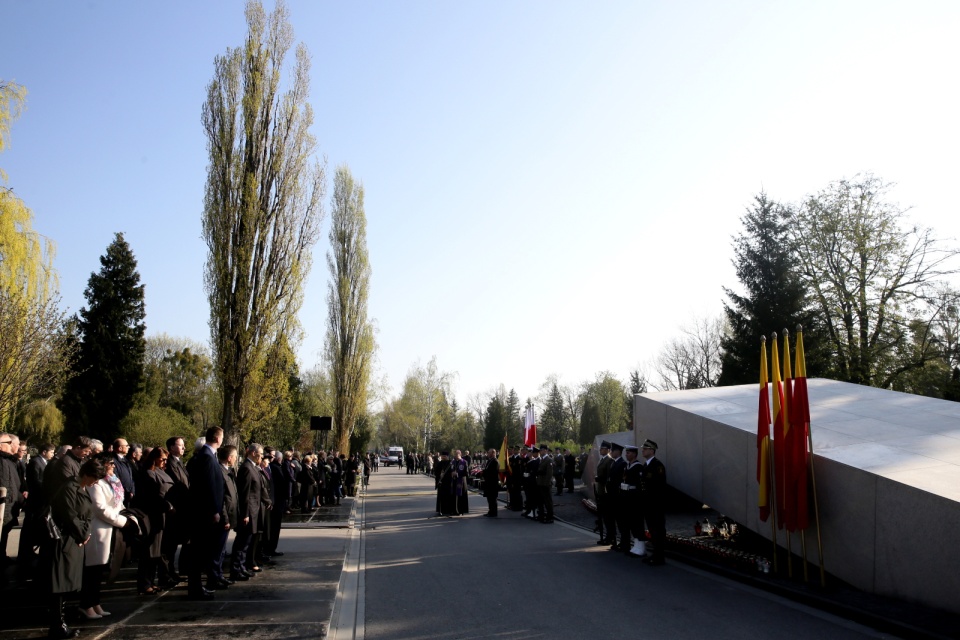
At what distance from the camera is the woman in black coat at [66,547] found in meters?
6.22

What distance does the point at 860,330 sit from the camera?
100 ft

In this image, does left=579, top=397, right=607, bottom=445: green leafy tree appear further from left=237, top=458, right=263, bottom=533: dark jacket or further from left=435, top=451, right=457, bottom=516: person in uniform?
left=237, top=458, right=263, bottom=533: dark jacket

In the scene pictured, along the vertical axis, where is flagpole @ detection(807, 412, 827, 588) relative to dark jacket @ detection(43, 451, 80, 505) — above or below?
below

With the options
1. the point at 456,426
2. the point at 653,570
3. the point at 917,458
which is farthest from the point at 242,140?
the point at 456,426

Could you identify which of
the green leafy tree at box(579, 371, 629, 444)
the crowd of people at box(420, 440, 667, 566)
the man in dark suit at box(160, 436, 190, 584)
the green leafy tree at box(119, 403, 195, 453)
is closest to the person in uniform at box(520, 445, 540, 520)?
the crowd of people at box(420, 440, 667, 566)

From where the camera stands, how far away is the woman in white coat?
692 centimetres

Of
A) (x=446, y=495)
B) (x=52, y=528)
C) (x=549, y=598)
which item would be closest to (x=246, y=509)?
(x=52, y=528)

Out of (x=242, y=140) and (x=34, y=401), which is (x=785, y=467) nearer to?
(x=242, y=140)

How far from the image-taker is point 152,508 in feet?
28.2

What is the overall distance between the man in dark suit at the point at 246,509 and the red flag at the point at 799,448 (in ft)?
22.9

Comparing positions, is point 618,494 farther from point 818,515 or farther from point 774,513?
point 818,515

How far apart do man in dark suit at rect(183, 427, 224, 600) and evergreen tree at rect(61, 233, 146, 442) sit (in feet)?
99.1

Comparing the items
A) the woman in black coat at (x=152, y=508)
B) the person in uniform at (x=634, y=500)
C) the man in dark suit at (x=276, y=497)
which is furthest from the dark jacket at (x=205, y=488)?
the person in uniform at (x=634, y=500)

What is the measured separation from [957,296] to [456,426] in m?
59.6
